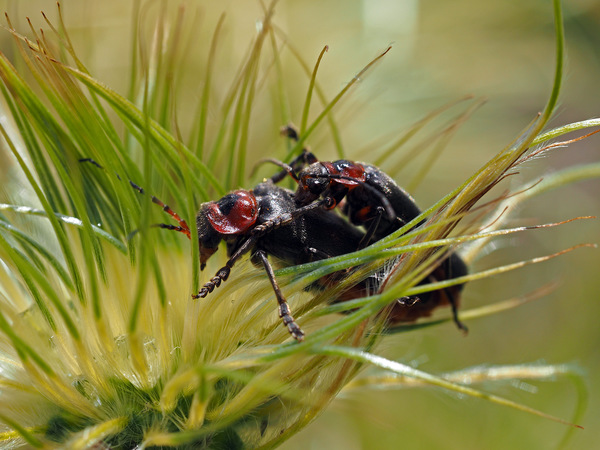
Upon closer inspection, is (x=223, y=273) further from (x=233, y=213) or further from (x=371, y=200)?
(x=371, y=200)

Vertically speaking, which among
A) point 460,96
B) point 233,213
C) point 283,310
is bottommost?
point 460,96

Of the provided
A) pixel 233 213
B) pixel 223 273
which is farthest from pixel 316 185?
pixel 223 273

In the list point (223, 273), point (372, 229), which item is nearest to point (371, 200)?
point (372, 229)

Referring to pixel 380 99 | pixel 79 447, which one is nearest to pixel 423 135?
pixel 380 99

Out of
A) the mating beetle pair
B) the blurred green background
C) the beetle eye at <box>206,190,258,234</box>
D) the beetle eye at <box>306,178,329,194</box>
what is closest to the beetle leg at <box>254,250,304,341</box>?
the mating beetle pair

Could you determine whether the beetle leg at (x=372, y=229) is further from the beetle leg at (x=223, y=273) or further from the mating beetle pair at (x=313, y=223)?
the beetle leg at (x=223, y=273)

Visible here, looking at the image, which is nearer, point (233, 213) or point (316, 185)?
point (233, 213)

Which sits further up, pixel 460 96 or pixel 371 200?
Answer: pixel 371 200

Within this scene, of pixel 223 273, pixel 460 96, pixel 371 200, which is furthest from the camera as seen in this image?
pixel 460 96

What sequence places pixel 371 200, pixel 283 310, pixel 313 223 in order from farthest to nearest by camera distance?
pixel 371 200 < pixel 313 223 < pixel 283 310
